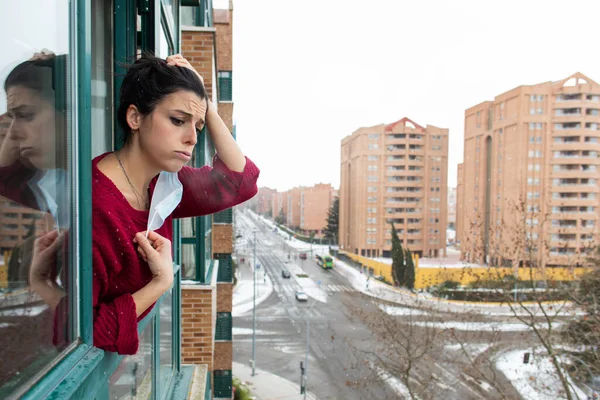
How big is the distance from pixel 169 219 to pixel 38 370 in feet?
2.21

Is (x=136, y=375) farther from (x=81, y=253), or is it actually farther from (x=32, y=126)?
(x=32, y=126)

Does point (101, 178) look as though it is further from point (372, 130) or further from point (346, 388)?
point (372, 130)

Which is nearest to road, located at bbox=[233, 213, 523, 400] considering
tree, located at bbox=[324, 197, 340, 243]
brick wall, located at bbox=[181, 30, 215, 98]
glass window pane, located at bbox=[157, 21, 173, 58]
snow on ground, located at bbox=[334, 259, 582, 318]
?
snow on ground, located at bbox=[334, 259, 582, 318]

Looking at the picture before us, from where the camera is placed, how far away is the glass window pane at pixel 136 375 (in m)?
1.36

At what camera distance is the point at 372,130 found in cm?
3384

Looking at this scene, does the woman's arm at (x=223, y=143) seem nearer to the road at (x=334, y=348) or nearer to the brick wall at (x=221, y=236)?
the road at (x=334, y=348)

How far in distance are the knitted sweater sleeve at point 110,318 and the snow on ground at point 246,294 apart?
71.6ft

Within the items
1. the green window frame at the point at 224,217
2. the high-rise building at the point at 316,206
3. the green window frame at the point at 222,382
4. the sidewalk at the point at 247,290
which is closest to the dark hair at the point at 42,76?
the green window frame at the point at 224,217

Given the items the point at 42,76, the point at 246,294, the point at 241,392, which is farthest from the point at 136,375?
the point at 246,294

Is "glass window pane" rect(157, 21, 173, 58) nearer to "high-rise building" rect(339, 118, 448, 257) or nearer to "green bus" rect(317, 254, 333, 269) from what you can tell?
"high-rise building" rect(339, 118, 448, 257)

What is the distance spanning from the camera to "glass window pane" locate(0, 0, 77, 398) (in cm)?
68

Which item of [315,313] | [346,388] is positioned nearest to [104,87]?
[346,388]

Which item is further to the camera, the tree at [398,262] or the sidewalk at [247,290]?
the tree at [398,262]

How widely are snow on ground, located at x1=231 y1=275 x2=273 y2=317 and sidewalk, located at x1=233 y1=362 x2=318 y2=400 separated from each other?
22.8 feet
